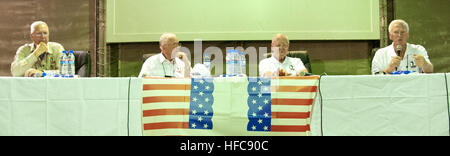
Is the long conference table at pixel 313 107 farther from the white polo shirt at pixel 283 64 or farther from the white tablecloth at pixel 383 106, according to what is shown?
the white polo shirt at pixel 283 64

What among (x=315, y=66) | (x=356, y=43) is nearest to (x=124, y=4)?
(x=315, y=66)

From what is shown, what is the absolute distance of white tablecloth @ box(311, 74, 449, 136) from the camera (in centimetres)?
174

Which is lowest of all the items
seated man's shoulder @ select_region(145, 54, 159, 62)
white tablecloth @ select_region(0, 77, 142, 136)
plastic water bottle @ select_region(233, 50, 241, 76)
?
white tablecloth @ select_region(0, 77, 142, 136)

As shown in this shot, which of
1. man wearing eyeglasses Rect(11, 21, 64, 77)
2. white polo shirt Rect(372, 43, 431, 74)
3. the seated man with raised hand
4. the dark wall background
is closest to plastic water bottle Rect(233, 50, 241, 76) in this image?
the seated man with raised hand

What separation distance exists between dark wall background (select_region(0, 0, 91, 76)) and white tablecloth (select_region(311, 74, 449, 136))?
10.5 feet

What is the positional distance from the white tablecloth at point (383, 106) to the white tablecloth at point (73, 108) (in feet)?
3.34

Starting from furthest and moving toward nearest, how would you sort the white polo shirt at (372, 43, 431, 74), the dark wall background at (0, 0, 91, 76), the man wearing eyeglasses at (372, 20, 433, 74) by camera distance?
the dark wall background at (0, 0, 91, 76) < the white polo shirt at (372, 43, 431, 74) < the man wearing eyeglasses at (372, 20, 433, 74)

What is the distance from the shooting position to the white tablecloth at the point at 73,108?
1.79 metres

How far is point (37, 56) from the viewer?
2.50 m

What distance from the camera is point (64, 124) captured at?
179 centimetres

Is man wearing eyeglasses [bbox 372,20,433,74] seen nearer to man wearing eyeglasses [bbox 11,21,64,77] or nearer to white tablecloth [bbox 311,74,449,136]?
white tablecloth [bbox 311,74,449,136]

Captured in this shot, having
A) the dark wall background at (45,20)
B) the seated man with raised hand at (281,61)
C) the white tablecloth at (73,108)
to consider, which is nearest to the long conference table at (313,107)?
the white tablecloth at (73,108)

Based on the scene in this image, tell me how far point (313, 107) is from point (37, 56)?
6.76ft
